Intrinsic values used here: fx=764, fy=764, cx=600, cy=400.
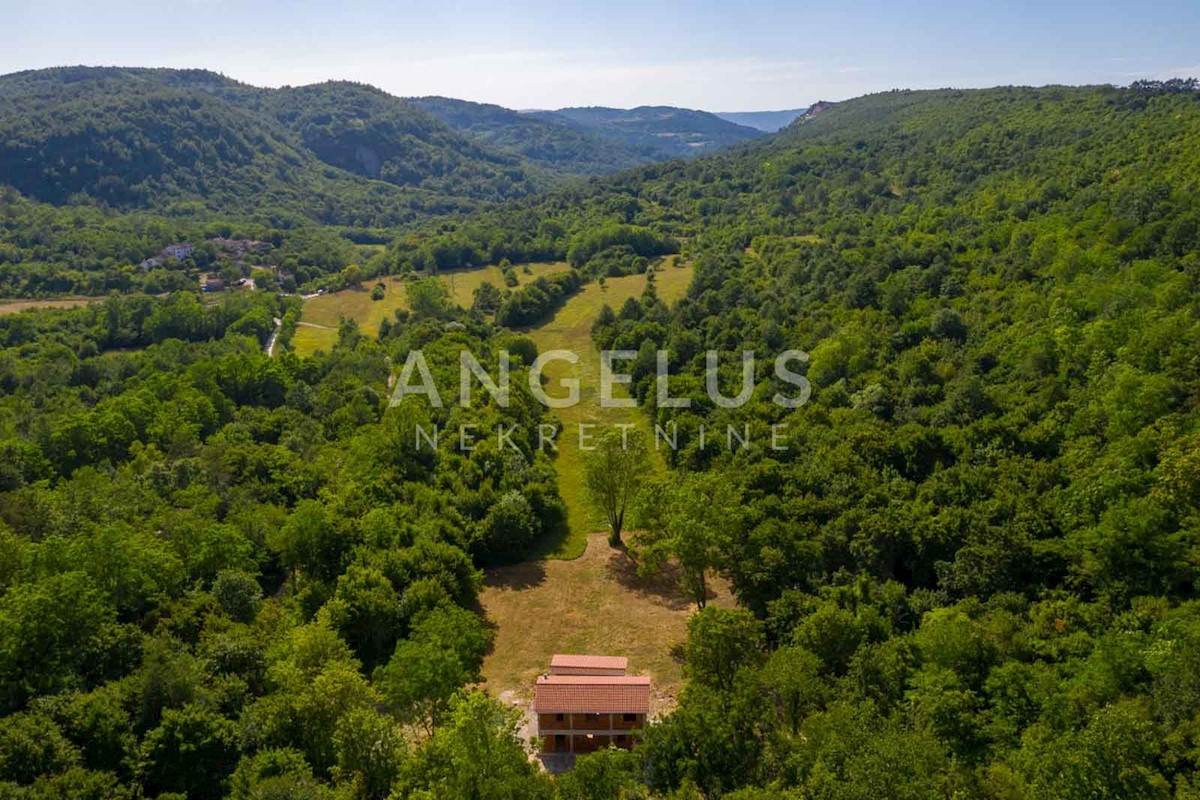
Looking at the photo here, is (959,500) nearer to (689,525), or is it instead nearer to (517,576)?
(689,525)

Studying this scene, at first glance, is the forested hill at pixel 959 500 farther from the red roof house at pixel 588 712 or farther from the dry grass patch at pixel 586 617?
the dry grass patch at pixel 586 617

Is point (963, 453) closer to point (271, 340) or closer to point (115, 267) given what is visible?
point (271, 340)

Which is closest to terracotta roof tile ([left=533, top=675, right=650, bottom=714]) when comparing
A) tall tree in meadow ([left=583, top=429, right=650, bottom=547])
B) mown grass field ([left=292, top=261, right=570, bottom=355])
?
tall tree in meadow ([left=583, top=429, right=650, bottom=547])

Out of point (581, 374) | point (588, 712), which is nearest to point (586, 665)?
point (588, 712)

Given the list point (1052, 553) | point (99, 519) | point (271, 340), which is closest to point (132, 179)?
point (271, 340)

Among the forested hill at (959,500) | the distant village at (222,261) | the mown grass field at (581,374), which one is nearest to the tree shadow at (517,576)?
the mown grass field at (581,374)

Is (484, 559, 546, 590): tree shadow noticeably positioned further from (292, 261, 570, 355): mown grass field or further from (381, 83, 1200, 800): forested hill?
(292, 261, 570, 355): mown grass field
